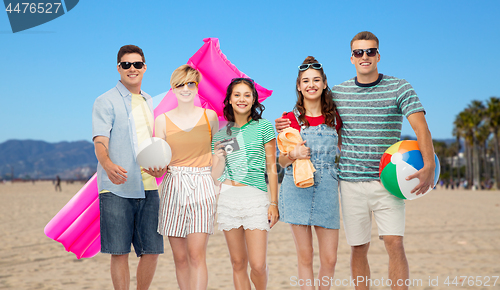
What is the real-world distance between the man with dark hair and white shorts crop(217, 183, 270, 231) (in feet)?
2.42

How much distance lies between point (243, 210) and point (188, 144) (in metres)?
0.86

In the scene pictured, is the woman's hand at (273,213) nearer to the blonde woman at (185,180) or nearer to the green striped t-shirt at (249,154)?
the green striped t-shirt at (249,154)

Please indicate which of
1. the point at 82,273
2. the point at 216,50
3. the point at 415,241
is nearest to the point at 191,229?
the point at 216,50

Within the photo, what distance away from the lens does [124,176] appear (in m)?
3.99

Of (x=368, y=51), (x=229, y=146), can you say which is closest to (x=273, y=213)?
(x=229, y=146)

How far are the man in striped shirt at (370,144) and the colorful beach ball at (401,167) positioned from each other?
0.17 m

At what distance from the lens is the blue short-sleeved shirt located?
409 cm

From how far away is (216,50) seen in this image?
15.7ft

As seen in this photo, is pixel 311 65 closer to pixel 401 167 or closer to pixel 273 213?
pixel 401 167

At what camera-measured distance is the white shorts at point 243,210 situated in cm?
389

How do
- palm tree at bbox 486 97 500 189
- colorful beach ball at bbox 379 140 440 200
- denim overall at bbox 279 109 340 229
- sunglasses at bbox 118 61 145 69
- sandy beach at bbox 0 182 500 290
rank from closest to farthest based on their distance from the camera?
colorful beach ball at bbox 379 140 440 200, denim overall at bbox 279 109 340 229, sunglasses at bbox 118 61 145 69, sandy beach at bbox 0 182 500 290, palm tree at bbox 486 97 500 189

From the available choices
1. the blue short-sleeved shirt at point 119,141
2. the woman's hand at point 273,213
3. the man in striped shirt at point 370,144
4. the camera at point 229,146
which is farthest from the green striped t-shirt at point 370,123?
the blue short-sleeved shirt at point 119,141

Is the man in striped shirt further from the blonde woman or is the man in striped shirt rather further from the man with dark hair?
the man with dark hair

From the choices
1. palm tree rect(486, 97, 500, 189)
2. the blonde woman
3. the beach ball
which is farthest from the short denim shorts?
palm tree rect(486, 97, 500, 189)
